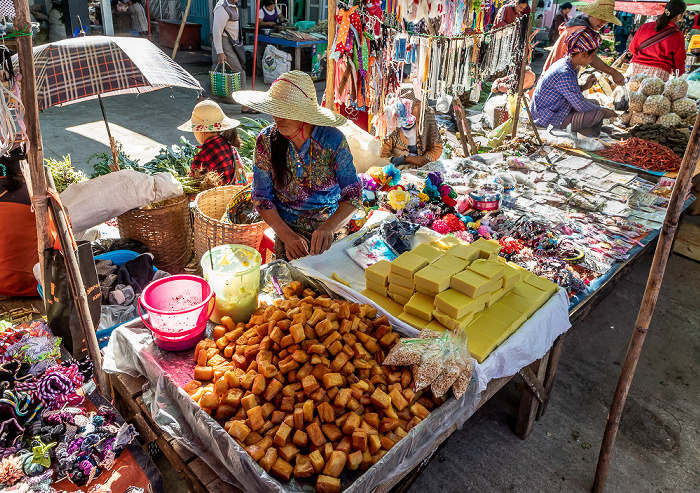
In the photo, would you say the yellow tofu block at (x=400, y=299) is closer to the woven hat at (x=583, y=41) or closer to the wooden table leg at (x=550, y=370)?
the wooden table leg at (x=550, y=370)

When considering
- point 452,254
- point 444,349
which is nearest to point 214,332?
point 444,349

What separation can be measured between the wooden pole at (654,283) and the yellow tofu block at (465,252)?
825 millimetres

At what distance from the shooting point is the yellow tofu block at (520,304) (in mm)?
2348

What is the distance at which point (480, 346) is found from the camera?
81.6 inches

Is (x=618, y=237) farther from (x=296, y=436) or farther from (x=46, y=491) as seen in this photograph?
(x=46, y=491)

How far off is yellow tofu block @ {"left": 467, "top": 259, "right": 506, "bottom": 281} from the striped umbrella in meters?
2.02

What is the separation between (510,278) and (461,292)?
0.36 m

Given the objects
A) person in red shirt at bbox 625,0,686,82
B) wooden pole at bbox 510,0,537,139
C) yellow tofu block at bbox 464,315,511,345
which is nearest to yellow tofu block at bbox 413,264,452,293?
yellow tofu block at bbox 464,315,511,345

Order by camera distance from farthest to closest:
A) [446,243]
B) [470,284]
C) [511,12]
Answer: [511,12] → [446,243] → [470,284]

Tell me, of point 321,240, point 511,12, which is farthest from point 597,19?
point 321,240

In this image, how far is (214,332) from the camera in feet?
6.67

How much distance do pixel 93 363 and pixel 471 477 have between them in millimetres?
2062

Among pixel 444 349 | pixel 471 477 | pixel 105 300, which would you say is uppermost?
pixel 444 349

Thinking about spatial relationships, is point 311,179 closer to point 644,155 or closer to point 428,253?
point 428,253
